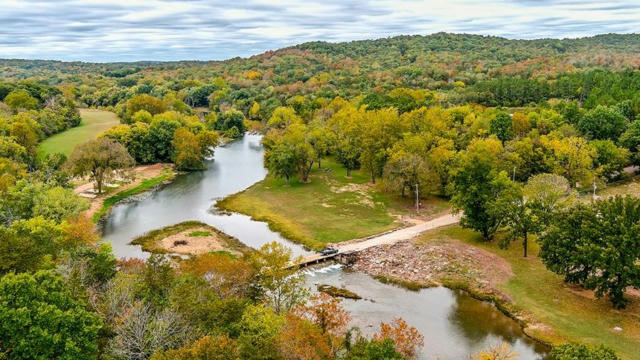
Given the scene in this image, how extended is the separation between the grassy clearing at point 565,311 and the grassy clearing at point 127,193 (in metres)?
50.4

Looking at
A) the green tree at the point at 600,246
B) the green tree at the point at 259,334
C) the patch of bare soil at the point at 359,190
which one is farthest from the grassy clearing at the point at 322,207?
the green tree at the point at 259,334

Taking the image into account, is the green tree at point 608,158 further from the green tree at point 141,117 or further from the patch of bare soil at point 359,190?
the green tree at point 141,117

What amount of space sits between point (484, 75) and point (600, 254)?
459 feet

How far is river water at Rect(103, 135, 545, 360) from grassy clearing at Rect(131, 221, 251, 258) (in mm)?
1141

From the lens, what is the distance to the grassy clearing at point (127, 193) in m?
65.5

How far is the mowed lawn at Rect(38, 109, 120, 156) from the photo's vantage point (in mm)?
94688

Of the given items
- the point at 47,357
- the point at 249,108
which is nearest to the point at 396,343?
the point at 47,357

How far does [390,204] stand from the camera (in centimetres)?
6650

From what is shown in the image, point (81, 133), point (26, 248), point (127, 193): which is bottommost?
point (127, 193)

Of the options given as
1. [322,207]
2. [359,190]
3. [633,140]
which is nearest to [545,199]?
[322,207]

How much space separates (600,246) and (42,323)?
38.7 metres

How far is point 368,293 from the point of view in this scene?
43531mm

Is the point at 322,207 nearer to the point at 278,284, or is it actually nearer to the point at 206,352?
the point at 278,284

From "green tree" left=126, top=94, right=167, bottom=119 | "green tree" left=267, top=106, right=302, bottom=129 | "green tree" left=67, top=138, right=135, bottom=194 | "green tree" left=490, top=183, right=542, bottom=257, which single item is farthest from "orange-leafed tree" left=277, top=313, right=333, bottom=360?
"green tree" left=126, top=94, right=167, bottom=119
